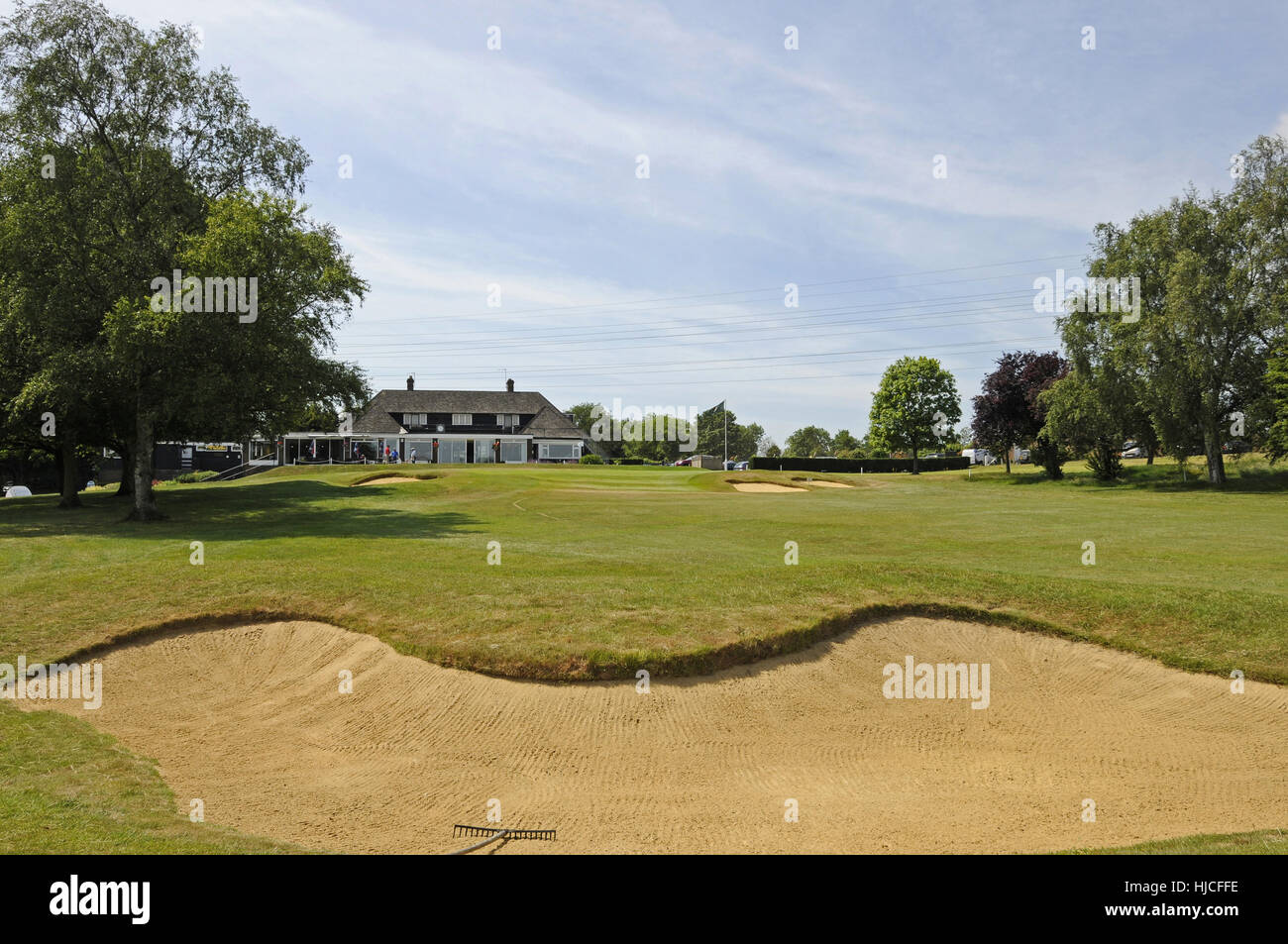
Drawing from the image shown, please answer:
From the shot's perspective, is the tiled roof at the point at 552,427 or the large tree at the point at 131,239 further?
the tiled roof at the point at 552,427

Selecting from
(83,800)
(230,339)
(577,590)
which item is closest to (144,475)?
(230,339)

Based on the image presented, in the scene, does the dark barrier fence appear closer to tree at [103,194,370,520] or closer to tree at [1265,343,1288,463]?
tree at [1265,343,1288,463]

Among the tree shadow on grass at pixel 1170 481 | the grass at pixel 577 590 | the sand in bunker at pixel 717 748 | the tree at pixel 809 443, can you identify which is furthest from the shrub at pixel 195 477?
the tree at pixel 809 443

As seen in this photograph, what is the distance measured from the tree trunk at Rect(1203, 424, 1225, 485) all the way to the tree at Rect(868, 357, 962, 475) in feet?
129

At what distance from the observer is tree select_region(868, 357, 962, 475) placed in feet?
300

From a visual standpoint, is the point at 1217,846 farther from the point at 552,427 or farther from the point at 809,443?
the point at 809,443

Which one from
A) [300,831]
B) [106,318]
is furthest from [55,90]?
[300,831]

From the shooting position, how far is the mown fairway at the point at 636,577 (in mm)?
13984

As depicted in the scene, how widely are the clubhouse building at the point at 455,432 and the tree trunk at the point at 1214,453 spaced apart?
193 ft

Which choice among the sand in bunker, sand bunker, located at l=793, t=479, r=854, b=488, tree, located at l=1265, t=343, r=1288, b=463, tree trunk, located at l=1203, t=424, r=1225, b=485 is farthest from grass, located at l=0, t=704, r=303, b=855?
tree trunk, located at l=1203, t=424, r=1225, b=485

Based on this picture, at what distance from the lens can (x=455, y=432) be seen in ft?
306

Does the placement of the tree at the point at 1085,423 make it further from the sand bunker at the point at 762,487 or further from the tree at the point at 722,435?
the tree at the point at 722,435

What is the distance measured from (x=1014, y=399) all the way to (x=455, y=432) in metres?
60.2

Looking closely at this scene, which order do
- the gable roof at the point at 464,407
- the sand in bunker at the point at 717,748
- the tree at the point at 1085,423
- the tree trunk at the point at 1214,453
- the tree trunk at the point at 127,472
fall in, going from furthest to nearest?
1. the gable roof at the point at 464,407
2. the tree at the point at 1085,423
3. the tree trunk at the point at 1214,453
4. the tree trunk at the point at 127,472
5. the sand in bunker at the point at 717,748
